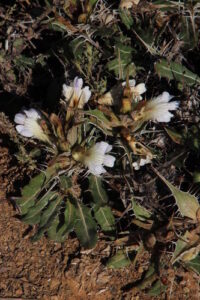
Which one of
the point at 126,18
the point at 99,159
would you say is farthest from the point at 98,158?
the point at 126,18

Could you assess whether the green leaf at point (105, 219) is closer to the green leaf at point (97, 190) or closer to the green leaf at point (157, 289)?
the green leaf at point (97, 190)

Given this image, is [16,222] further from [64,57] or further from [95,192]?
[64,57]

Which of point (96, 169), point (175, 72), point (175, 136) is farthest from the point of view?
point (175, 72)

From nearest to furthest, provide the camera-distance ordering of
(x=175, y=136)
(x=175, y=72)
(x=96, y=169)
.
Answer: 1. (x=96, y=169)
2. (x=175, y=136)
3. (x=175, y=72)

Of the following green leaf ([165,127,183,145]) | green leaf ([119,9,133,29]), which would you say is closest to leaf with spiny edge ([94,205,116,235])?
green leaf ([165,127,183,145])

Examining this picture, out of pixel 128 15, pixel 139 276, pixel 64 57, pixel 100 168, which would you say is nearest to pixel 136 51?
pixel 128 15

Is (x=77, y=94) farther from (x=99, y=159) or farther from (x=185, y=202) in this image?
(x=185, y=202)

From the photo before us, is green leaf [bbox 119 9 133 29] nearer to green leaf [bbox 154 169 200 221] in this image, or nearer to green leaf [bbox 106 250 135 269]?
green leaf [bbox 154 169 200 221]
